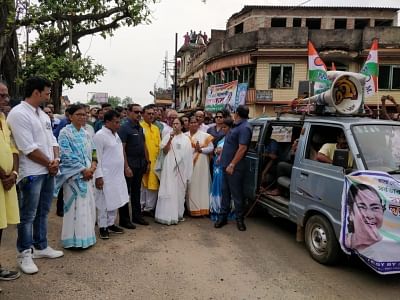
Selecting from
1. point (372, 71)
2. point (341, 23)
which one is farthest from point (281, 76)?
point (372, 71)

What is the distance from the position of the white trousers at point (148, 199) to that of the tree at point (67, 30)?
14.0 ft

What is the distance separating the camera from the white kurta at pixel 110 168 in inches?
188

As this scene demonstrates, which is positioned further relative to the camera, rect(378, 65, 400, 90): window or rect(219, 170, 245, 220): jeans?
rect(378, 65, 400, 90): window

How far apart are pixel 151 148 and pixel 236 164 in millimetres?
1461

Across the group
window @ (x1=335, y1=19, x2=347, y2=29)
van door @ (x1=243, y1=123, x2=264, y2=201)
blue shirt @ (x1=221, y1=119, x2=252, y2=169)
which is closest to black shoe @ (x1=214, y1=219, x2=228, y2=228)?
van door @ (x1=243, y1=123, x2=264, y2=201)

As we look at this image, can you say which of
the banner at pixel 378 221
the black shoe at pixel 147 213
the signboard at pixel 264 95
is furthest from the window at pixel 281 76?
the banner at pixel 378 221

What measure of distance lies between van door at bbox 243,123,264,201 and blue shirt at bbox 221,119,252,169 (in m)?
0.27

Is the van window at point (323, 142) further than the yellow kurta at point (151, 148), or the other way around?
the yellow kurta at point (151, 148)

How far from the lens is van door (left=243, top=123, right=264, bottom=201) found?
5.63 metres

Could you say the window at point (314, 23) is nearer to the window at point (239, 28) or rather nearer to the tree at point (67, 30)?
the window at point (239, 28)

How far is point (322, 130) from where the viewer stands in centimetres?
468

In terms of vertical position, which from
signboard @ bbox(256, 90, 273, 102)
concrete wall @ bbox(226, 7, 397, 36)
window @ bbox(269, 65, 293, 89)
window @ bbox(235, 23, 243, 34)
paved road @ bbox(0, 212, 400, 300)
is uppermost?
concrete wall @ bbox(226, 7, 397, 36)

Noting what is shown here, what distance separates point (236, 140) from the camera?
5.42 metres

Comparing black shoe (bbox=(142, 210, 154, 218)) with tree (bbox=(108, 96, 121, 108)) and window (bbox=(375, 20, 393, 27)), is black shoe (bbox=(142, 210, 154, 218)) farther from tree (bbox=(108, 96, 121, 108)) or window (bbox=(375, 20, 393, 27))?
window (bbox=(375, 20, 393, 27))
